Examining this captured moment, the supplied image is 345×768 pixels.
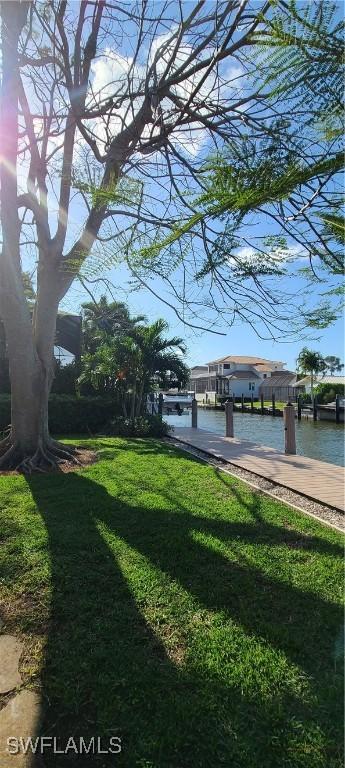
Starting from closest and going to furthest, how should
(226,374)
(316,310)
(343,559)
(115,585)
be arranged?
(316,310) < (115,585) < (343,559) < (226,374)

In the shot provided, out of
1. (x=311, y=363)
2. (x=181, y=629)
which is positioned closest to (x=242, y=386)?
(x=311, y=363)

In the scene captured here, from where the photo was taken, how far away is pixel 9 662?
250 centimetres

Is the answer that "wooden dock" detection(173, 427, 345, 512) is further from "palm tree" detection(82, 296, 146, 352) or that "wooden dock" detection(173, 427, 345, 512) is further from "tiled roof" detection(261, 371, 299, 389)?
"tiled roof" detection(261, 371, 299, 389)

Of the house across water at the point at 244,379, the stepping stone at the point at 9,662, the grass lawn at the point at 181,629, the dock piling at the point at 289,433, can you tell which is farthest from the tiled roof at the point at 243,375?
the stepping stone at the point at 9,662

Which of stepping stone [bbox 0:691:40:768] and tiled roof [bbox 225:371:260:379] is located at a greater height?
tiled roof [bbox 225:371:260:379]

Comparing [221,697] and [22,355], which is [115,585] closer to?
[221,697]

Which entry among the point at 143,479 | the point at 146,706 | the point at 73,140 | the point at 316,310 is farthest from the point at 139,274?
the point at 73,140

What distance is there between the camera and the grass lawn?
75.8 inches

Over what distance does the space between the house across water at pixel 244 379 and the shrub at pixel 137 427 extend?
157ft

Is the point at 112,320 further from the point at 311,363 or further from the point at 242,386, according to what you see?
the point at 242,386

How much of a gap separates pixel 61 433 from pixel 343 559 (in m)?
11.5

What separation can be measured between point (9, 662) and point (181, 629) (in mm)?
982

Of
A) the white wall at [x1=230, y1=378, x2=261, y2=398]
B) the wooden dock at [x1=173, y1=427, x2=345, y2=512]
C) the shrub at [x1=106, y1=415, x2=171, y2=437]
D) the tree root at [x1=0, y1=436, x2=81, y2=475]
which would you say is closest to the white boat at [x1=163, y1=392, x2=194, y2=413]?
the shrub at [x1=106, y1=415, x2=171, y2=437]

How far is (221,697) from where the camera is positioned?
2137mm
